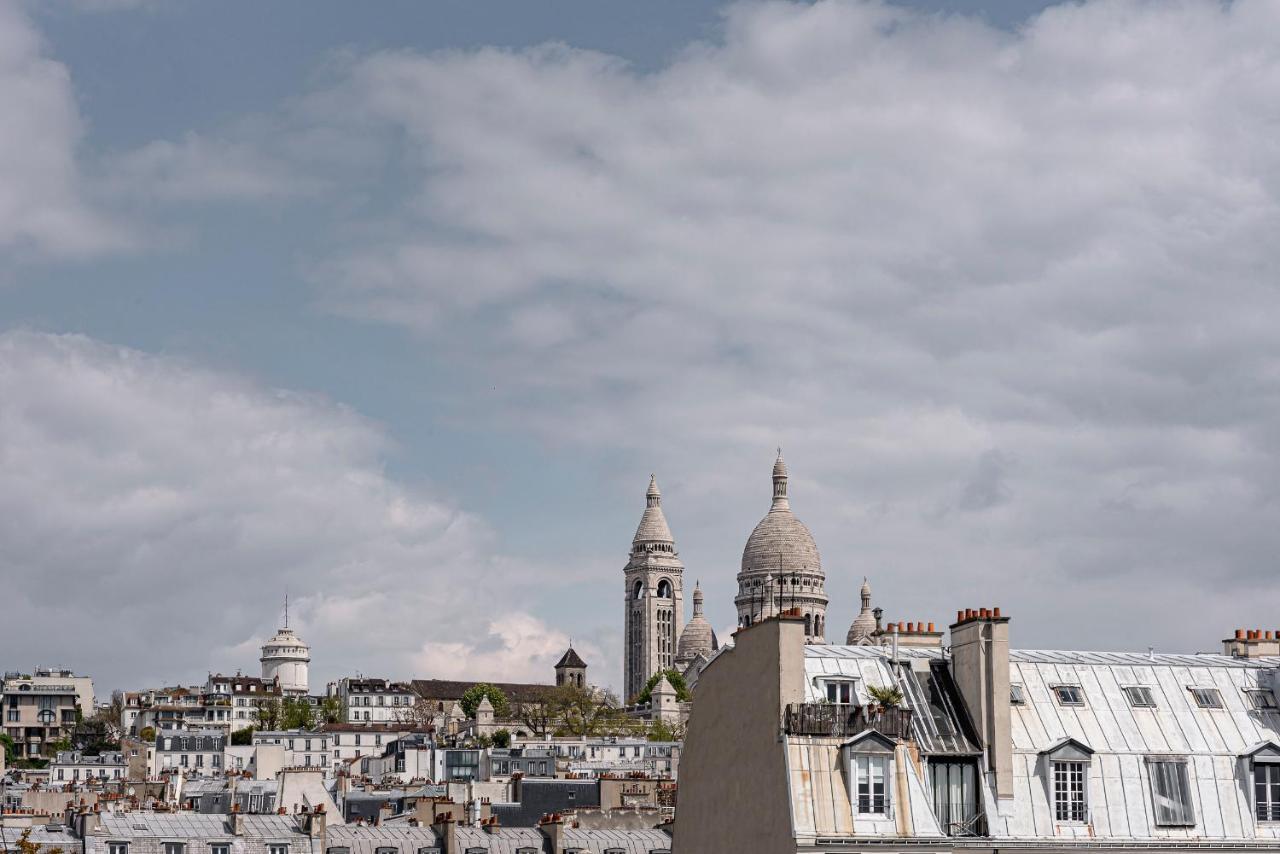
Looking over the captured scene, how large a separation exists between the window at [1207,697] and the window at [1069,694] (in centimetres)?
240

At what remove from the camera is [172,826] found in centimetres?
5944

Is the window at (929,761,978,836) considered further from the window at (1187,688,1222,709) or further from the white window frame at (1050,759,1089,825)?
the window at (1187,688,1222,709)

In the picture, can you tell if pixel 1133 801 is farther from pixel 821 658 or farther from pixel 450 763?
pixel 450 763

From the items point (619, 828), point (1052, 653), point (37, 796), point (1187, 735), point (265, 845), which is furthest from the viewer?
point (37, 796)

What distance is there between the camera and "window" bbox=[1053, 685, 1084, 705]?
39.7 m

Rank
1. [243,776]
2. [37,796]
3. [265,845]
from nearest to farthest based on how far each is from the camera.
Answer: [265,845], [37,796], [243,776]

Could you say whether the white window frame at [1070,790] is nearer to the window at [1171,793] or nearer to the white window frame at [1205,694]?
the window at [1171,793]

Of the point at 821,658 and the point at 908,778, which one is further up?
the point at 821,658

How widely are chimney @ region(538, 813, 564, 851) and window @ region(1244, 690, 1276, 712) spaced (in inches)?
956

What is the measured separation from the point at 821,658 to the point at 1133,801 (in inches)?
244

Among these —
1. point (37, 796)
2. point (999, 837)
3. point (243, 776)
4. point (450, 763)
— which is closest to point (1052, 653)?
point (999, 837)

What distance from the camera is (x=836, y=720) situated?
36.3m

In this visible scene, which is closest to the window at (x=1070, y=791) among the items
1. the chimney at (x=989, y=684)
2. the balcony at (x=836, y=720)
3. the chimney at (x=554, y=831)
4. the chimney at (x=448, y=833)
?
the chimney at (x=989, y=684)

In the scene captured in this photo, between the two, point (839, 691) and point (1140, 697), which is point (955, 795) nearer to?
point (839, 691)
